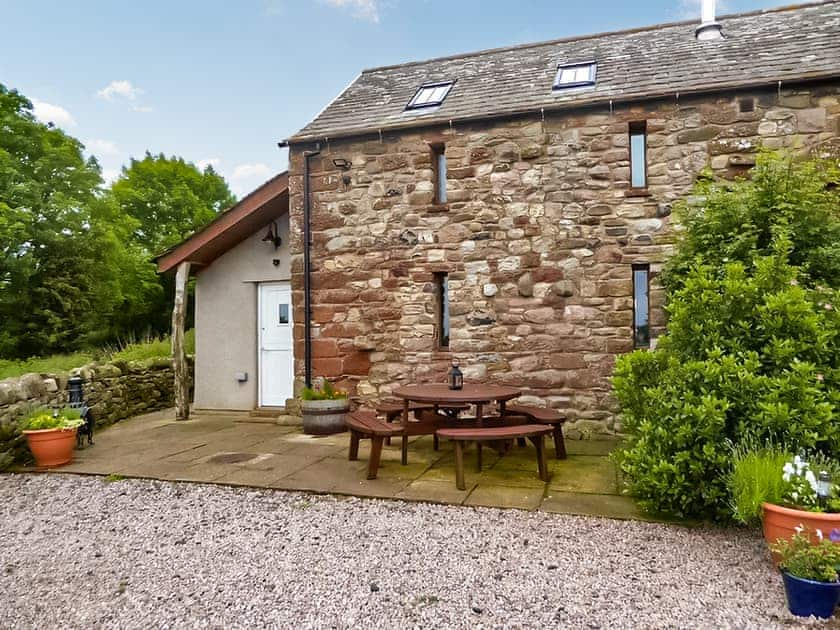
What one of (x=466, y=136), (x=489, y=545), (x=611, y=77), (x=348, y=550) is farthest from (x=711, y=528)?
(x=611, y=77)

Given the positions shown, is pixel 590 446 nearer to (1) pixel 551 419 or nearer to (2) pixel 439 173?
(1) pixel 551 419

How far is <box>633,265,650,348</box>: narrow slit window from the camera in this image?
6684 mm

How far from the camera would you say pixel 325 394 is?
713cm

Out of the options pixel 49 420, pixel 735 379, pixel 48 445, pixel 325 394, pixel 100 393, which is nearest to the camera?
pixel 735 379

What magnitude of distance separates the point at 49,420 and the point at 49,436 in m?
0.19

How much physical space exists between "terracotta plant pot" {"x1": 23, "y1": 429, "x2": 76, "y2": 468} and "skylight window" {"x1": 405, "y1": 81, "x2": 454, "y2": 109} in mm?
6346

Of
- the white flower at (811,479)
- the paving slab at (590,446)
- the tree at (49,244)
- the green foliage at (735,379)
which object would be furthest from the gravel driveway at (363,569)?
the tree at (49,244)

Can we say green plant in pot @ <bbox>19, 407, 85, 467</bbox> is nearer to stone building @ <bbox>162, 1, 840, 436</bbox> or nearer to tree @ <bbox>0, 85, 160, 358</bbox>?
stone building @ <bbox>162, 1, 840, 436</bbox>

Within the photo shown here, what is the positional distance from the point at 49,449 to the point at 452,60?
872 centimetres

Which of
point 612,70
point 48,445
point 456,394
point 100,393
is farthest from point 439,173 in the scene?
point 100,393

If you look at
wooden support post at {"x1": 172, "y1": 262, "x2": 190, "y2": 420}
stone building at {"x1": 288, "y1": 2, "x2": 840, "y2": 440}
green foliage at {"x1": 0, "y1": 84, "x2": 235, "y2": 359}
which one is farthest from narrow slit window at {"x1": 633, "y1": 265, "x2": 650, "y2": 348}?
green foliage at {"x1": 0, "y1": 84, "x2": 235, "y2": 359}

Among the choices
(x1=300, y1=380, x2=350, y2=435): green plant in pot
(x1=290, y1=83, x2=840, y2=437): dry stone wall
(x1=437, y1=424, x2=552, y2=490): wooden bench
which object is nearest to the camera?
(x1=437, y1=424, x2=552, y2=490): wooden bench

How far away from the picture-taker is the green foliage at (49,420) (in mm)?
5617

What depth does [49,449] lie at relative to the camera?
557 cm
